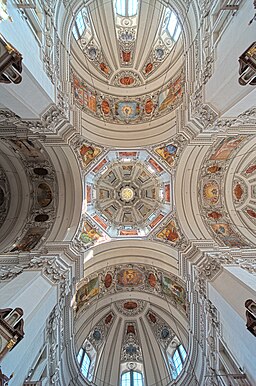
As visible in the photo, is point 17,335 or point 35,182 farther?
point 35,182

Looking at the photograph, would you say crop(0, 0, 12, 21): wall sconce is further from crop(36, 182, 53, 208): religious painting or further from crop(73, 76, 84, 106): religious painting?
crop(36, 182, 53, 208): religious painting

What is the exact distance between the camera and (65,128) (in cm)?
1170

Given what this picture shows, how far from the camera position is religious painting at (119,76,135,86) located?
15805mm

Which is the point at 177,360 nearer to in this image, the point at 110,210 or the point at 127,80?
the point at 110,210

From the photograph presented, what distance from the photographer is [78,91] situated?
13.9 metres

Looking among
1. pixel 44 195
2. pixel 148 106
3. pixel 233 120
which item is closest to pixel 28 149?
pixel 44 195

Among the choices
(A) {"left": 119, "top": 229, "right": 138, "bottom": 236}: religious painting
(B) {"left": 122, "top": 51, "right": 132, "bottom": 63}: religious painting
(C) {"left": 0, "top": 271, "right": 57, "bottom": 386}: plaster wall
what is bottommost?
(C) {"left": 0, "top": 271, "right": 57, "bottom": 386}: plaster wall

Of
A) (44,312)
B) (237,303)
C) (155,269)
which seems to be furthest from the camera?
(155,269)

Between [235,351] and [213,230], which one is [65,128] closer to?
[213,230]

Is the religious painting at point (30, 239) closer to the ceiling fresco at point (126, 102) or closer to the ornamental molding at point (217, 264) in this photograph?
the ceiling fresco at point (126, 102)

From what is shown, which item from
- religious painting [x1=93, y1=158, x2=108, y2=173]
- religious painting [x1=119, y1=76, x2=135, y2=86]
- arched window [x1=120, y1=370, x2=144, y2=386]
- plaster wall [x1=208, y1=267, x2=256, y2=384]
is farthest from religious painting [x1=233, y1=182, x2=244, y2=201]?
arched window [x1=120, y1=370, x2=144, y2=386]

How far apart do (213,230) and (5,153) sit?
10.6 m

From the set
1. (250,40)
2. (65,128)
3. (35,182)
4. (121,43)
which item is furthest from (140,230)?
(250,40)

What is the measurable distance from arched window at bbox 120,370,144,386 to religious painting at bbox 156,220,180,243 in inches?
328
